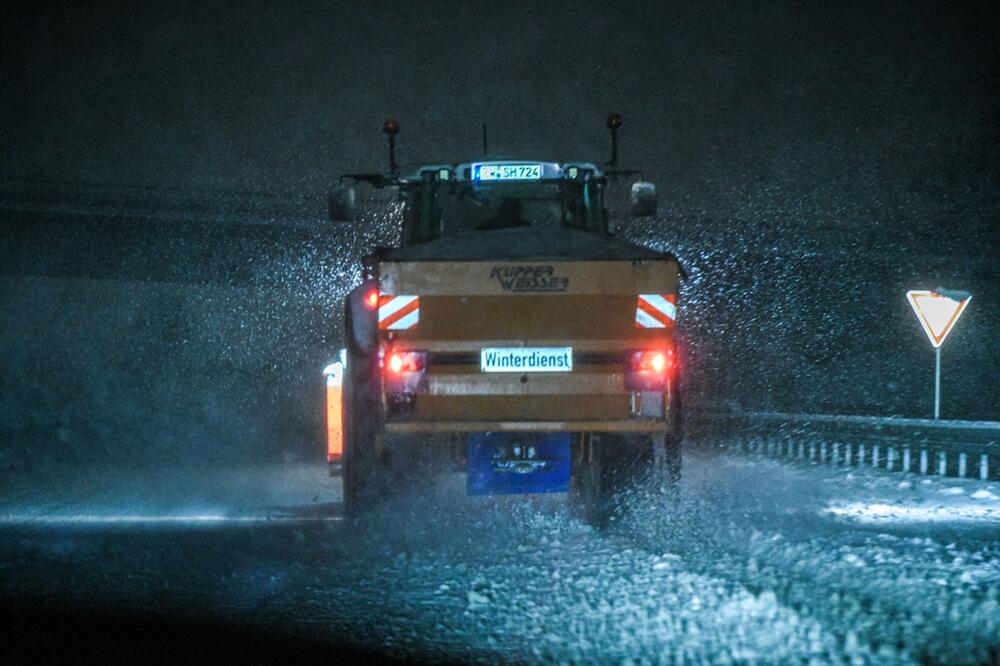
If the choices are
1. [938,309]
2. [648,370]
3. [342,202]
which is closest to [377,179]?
[342,202]

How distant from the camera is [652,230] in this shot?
3008 cm

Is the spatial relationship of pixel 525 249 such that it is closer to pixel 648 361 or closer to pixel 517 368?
pixel 517 368

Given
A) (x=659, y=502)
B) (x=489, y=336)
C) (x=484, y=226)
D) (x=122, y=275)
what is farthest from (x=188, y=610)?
(x=122, y=275)

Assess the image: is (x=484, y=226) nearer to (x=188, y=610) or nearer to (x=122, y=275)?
(x=188, y=610)

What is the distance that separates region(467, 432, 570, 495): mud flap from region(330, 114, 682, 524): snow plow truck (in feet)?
0.03

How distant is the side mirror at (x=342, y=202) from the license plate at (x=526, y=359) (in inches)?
95.8

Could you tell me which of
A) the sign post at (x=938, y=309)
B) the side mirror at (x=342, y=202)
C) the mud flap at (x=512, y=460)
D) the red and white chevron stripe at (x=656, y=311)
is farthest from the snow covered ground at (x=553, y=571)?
the sign post at (x=938, y=309)

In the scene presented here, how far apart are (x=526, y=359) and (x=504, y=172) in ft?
8.24

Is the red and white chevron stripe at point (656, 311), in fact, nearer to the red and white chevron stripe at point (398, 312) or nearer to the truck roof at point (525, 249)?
the truck roof at point (525, 249)

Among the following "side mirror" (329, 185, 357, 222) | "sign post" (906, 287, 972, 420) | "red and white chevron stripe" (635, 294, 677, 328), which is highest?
"side mirror" (329, 185, 357, 222)

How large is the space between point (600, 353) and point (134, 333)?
23014mm

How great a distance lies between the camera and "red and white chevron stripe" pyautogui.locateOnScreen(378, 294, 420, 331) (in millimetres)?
8391

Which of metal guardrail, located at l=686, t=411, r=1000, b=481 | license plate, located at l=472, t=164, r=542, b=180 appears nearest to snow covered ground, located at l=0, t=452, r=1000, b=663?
metal guardrail, located at l=686, t=411, r=1000, b=481

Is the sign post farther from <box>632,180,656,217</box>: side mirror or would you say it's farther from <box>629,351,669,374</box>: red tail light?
<box>629,351,669,374</box>: red tail light
